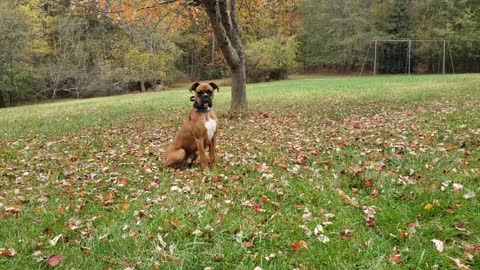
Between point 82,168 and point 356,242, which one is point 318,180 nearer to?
point 356,242

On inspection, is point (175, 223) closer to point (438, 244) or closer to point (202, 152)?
point (202, 152)

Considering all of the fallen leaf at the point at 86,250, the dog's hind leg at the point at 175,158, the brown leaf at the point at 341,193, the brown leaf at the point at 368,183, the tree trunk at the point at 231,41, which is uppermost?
the tree trunk at the point at 231,41

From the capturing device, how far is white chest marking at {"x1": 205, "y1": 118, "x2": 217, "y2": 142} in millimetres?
6332

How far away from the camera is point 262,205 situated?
4668 mm

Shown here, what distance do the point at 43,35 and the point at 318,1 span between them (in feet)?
115

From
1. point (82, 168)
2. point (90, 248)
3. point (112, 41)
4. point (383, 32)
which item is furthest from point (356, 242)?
point (383, 32)

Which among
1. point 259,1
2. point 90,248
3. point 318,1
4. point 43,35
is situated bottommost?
point 90,248

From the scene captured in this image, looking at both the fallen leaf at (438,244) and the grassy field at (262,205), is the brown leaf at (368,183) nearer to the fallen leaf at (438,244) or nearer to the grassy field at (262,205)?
the grassy field at (262,205)

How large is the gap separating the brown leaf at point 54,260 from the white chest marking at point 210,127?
3198mm

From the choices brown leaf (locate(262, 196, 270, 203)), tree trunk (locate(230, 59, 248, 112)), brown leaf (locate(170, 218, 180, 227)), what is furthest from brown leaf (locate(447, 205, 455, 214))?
tree trunk (locate(230, 59, 248, 112))

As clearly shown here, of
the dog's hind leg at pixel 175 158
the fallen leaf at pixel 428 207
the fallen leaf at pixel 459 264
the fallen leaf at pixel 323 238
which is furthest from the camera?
the dog's hind leg at pixel 175 158

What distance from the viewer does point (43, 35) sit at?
42.1 metres

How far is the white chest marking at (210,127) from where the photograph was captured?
633 centimetres

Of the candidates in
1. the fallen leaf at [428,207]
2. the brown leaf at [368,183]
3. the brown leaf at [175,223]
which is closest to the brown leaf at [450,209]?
the fallen leaf at [428,207]
